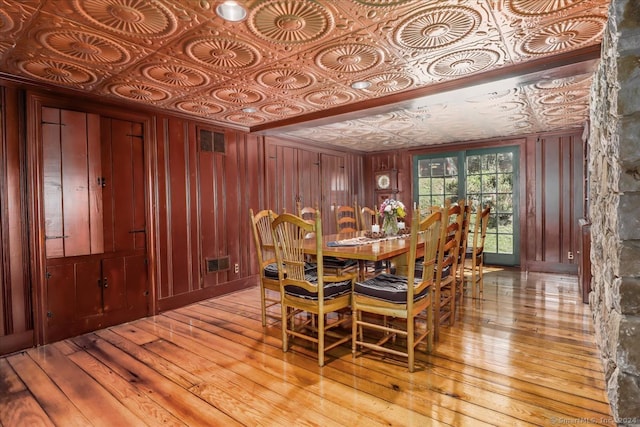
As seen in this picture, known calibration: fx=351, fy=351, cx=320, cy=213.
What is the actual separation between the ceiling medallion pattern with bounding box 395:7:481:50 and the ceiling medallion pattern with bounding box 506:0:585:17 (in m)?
0.20

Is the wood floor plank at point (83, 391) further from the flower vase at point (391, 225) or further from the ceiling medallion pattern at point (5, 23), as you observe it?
the flower vase at point (391, 225)

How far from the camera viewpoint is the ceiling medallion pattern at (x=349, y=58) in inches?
98.0

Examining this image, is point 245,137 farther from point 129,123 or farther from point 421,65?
point 421,65

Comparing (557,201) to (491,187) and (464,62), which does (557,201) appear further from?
(464,62)

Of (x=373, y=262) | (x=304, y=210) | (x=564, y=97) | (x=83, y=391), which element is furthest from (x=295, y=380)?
(x=564, y=97)

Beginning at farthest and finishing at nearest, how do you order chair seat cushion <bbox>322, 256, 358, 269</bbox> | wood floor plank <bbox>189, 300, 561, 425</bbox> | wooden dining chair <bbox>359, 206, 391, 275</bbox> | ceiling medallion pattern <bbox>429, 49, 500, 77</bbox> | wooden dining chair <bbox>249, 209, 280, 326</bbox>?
wooden dining chair <bbox>359, 206, 391, 275</bbox> → chair seat cushion <bbox>322, 256, 358, 269</bbox> → wooden dining chair <bbox>249, 209, 280, 326</bbox> → ceiling medallion pattern <bbox>429, 49, 500, 77</bbox> → wood floor plank <bbox>189, 300, 561, 425</bbox>

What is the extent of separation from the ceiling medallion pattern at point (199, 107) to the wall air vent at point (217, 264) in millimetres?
1801

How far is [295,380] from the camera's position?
2.30 metres

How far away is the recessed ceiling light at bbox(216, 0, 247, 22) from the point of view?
1926 mm

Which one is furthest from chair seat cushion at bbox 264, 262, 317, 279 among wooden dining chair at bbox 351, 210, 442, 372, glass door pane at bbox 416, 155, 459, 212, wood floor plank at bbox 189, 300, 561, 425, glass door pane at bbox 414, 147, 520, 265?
glass door pane at bbox 416, 155, 459, 212

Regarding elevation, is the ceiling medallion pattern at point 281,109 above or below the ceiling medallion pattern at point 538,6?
above

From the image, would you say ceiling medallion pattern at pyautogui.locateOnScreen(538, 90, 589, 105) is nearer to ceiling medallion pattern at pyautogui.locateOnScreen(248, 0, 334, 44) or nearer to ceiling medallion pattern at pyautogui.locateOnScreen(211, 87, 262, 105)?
ceiling medallion pattern at pyautogui.locateOnScreen(248, 0, 334, 44)

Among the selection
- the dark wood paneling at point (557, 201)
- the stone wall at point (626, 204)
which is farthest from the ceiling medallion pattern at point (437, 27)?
the dark wood paneling at point (557, 201)

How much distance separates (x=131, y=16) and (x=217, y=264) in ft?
10.2
